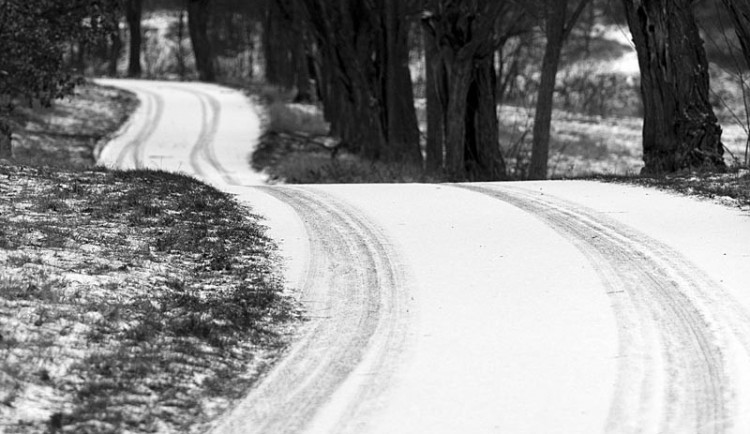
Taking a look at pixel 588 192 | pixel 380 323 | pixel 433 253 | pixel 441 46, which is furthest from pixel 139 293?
pixel 441 46

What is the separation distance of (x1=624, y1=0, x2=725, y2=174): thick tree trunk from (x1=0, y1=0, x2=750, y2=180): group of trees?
0.01m

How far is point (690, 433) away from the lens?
16.3 feet

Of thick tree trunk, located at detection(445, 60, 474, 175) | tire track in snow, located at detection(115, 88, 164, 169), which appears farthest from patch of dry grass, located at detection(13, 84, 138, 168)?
thick tree trunk, located at detection(445, 60, 474, 175)

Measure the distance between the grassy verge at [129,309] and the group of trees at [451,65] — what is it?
22.7ft

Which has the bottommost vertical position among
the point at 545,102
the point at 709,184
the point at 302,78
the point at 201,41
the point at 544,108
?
the point at 709,184

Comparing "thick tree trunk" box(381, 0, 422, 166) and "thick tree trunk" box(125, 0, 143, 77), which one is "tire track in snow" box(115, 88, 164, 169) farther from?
"thick tree trunk" box(125, 0, 143, 77)

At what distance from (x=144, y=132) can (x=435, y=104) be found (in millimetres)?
12146

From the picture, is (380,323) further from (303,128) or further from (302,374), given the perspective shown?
(303,128)

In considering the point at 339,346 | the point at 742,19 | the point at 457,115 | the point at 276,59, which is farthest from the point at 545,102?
the point at 276,59

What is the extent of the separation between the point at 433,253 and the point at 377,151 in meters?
14.4

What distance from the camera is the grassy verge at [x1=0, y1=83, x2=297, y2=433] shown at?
5316mm

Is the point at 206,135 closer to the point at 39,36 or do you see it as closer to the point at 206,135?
the point at 206,135

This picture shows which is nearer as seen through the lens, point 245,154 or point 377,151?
point 377,151

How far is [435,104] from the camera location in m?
23.1
